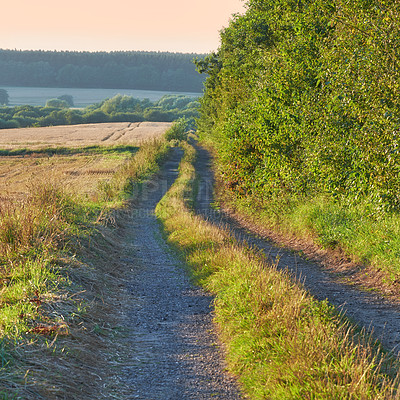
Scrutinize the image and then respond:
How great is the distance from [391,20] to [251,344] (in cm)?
725

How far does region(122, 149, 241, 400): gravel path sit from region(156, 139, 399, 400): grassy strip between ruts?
273 mm

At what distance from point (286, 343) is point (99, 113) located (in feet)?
327

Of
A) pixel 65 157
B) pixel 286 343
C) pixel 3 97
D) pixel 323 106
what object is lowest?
pixel 65 157

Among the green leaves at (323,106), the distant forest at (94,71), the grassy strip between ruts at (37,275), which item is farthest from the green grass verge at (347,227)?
the distant forest at (94,71)

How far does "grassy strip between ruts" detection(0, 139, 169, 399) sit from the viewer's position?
448 centimetres

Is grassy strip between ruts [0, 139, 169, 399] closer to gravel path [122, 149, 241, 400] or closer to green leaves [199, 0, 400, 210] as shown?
gravel path [122, 149, 241, 400]

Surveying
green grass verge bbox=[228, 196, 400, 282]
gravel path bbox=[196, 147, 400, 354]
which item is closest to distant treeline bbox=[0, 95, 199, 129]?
green grass verge bbox=[228, 196, 400, 282]

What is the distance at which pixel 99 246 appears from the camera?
32.1 ft

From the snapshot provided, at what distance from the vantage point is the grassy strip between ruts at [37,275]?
14.7ft

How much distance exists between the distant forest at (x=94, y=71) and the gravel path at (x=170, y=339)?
145424 millimetres

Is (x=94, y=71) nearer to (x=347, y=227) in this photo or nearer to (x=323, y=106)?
(x=323, y=106)

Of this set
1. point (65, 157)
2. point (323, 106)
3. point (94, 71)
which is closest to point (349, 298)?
point (323, 106)

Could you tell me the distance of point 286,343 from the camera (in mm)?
4824

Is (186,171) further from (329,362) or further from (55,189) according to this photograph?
(329,362)
